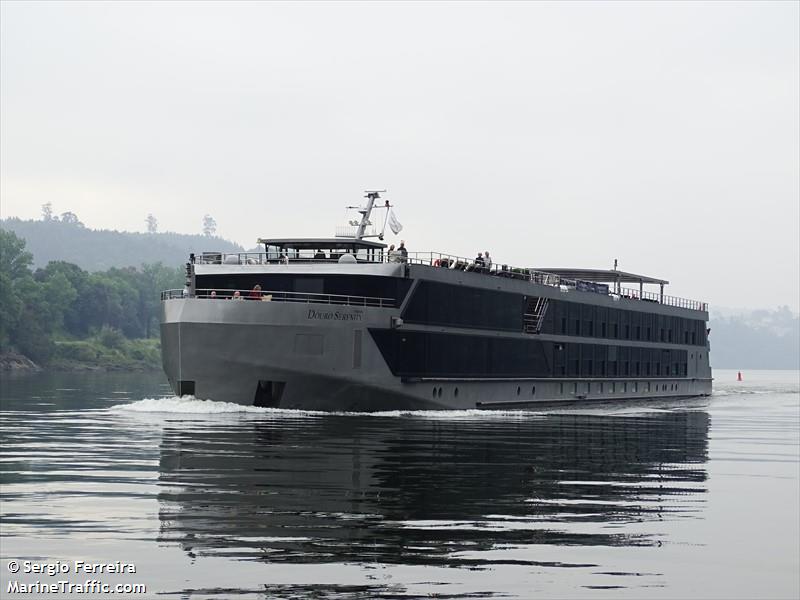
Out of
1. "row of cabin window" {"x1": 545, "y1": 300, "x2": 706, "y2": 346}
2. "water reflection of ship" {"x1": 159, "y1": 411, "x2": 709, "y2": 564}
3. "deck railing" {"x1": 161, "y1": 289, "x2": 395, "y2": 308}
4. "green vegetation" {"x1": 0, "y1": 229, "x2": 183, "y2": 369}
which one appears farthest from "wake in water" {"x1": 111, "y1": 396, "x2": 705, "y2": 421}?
"green vegetation" {"x1": 0, "y1": 229, "x2": 183, "y2": 369}

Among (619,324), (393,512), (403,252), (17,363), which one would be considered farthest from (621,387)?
(17,363)

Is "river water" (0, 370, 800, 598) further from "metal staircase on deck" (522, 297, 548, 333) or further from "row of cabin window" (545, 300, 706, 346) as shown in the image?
"row of cabin window" (545, 300, 706, 346)

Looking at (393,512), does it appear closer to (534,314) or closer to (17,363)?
(534,314)

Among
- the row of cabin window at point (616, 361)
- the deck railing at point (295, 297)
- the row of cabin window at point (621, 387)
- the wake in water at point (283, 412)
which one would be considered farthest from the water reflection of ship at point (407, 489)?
the row of cabin window at point (621, 387)

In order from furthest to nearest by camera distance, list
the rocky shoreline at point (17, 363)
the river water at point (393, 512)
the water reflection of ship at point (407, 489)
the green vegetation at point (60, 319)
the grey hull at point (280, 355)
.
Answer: the green vegetation at point (60, 319)
the rocky shoreline at point (17, 363)
the grey hull at point (280, 355)
the water reflection of ship at point (407, 489)
the river water at point (393, 512)

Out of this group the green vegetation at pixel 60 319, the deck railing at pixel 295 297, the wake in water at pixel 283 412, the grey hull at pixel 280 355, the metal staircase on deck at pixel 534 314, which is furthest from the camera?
the green vegetation at pixel 60 319

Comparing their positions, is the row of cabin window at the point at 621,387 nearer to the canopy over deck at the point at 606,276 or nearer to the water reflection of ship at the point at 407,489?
the canopy over deck at the point at 606,276

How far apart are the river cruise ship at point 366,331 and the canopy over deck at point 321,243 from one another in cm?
6

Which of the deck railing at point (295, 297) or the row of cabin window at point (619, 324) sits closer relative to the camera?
the deck railing at point (295, 297)

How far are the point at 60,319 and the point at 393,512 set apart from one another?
163 metres

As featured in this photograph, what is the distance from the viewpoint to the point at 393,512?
19.3 metres

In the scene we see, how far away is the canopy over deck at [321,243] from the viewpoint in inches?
1928

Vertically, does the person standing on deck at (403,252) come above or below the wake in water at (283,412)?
above

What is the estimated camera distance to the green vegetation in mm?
154125
